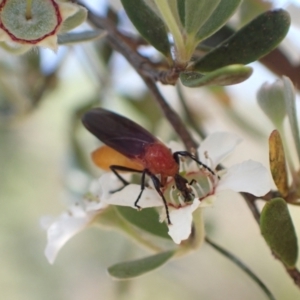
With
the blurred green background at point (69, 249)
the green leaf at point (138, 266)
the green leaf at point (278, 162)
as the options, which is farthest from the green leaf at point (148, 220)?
the blurred green background at point (69, 249)

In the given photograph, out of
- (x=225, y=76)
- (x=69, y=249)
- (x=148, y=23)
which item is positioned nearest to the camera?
(x=225, y=76)

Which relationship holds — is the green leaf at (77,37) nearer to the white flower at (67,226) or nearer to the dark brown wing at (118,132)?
the dark brown wing at (118,132)

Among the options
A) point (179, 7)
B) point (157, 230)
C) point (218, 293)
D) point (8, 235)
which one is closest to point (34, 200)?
point (8, 235)

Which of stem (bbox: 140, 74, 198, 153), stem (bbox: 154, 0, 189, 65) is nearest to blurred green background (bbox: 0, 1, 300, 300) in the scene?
stem (bbox: 140, 74, 198, 153)

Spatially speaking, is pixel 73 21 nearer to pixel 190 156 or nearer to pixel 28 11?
pixel 28 11

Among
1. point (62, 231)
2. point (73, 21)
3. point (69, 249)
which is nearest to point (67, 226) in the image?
point (62, 231)

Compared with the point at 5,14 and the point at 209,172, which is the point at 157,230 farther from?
the point at 5,14

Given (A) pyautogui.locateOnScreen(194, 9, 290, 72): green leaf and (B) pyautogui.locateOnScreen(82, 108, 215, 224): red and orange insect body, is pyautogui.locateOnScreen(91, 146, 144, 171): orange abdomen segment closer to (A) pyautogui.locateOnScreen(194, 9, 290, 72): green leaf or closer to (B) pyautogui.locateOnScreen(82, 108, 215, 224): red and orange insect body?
(B) pyautogui.locateOnScreen(82, 108, 215, 224): red and orange insect body

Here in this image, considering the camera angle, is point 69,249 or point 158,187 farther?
point 69,249
